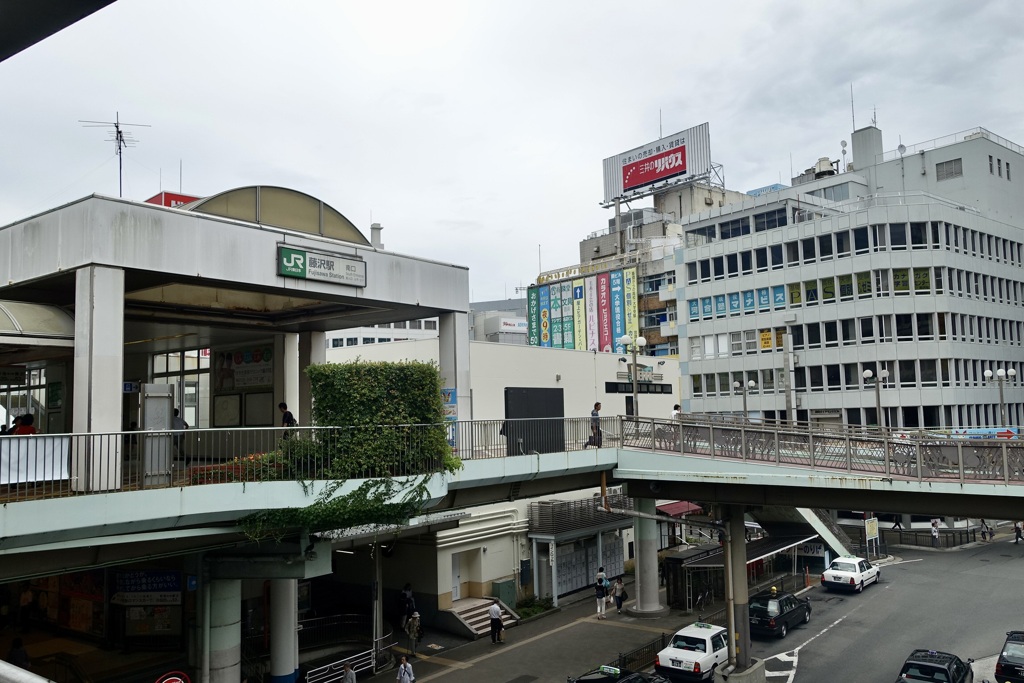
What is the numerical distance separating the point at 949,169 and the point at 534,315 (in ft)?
132

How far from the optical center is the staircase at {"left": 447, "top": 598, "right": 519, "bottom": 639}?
2983cm

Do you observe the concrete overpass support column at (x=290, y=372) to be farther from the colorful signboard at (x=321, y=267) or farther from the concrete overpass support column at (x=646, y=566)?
the concrete overpass support column at (x=646, y=566)

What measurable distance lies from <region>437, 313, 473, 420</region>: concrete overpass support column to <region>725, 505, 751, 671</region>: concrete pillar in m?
9.00

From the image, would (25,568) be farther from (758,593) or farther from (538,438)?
(758,593)

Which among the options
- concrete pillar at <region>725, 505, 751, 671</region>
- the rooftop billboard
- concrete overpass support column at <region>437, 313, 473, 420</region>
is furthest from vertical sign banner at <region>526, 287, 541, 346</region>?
concrete overpass support column at <region>437, 313, 473, 420</region>

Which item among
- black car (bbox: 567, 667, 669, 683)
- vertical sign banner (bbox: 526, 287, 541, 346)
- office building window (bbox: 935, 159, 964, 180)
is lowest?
black car (bbox: 567, 667, 669, 683)

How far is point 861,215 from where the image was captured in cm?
5166

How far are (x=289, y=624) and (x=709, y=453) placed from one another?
12.9 meters

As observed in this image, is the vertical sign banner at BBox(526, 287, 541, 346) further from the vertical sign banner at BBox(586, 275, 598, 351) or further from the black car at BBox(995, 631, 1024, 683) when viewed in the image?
the black car at BBox(995, 631, 1024, 683)

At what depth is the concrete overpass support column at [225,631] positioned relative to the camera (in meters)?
17.3

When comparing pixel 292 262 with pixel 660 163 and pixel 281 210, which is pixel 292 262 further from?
pixel 660 163

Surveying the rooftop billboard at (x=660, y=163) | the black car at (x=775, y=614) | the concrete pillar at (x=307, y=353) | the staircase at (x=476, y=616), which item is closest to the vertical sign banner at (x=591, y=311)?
the rooftop billboard at (x=660, y=163)

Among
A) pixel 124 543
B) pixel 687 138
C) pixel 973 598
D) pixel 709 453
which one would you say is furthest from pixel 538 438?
pixel 687 138

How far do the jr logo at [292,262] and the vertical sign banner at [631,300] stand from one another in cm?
5578
